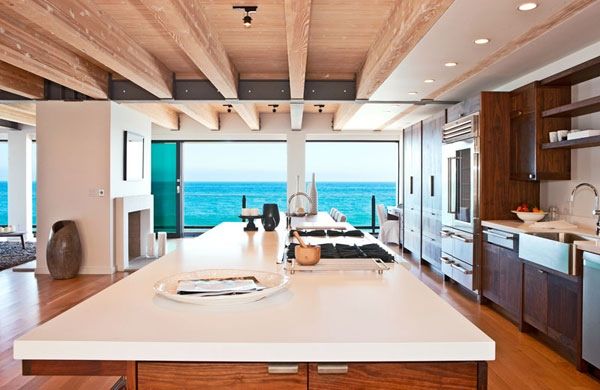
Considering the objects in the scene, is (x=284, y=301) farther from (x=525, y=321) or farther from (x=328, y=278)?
(x=525, y=321)

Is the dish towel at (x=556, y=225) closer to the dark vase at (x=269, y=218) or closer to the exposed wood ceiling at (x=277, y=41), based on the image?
the exposed wood ceiling at (x=277, y=41)

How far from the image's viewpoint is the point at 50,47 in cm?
435

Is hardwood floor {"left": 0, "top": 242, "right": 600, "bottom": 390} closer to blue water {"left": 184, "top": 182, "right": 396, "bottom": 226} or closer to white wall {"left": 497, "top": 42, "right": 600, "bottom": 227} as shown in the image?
white wall {"left": 497, "top": 42, "right": 600, "bottom": 227}

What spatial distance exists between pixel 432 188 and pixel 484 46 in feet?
9.55

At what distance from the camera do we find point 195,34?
3.32 meters

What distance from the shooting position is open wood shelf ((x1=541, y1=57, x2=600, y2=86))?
11.0 ft

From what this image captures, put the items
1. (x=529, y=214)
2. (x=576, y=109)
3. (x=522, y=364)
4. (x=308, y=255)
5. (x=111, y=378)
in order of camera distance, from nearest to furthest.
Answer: (x=308, y=255), (x=111, y=378), (x=522, y=364), (x=576, y=109), (x=529, y=214)

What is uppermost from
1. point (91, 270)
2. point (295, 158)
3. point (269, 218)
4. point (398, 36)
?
point (398, 36)

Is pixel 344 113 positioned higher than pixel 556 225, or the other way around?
pixel 344 113

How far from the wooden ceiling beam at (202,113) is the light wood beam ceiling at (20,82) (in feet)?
5.61

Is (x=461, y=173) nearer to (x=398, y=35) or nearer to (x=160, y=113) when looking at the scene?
(x=398, y=35)

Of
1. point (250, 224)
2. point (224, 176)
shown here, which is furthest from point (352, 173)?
point (250, 224)

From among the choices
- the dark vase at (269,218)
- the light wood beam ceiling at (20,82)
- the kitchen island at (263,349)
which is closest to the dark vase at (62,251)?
the light wood beam ceiling at (20,82)

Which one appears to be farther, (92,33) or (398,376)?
(92,33)
